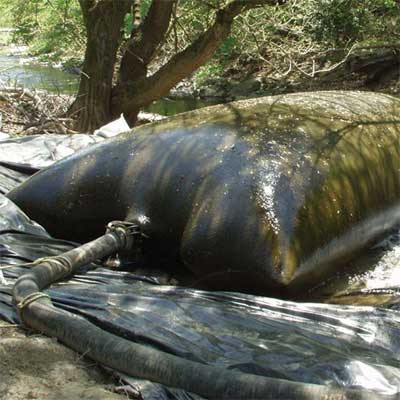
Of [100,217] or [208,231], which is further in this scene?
[100,217]

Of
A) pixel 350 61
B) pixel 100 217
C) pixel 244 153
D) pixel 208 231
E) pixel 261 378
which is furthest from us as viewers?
pixel 350 61

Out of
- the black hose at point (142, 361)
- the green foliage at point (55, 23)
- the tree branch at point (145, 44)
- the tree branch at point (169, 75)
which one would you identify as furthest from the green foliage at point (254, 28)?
the black hose at point (142, 361)

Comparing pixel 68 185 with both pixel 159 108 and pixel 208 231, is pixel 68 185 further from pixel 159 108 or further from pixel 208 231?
pixel 159 108

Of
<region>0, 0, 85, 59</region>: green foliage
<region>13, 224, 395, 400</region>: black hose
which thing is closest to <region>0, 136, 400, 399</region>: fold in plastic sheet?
<region>13, 224, 395, 400</region>: black hose

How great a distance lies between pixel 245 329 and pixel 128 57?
7076 mm

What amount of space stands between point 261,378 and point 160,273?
1.72m

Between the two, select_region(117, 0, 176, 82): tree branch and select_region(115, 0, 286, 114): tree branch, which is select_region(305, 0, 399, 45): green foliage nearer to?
select_region(117, 0, 176, 82): tree branch

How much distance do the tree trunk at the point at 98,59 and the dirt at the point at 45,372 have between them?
606cm

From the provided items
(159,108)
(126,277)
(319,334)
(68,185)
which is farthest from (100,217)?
(159,108)

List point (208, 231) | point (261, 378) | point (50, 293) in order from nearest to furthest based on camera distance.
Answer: point (261, 378)
point (50, 293)
point (208, 231)

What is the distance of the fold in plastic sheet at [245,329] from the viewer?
2.69m

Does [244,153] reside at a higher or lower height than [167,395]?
higher

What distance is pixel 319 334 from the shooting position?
3057 mm

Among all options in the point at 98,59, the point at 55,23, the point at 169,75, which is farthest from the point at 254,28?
the point at 55,23
